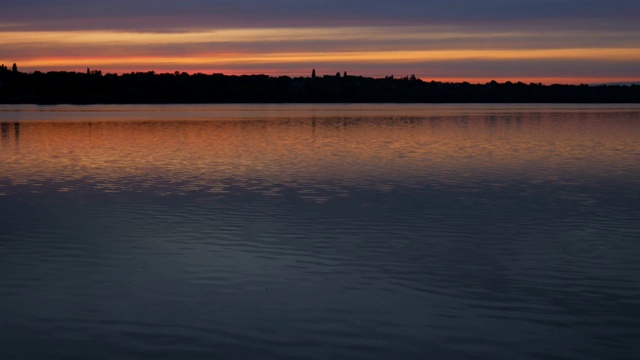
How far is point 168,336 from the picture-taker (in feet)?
44.7

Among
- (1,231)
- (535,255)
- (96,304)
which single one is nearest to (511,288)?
(535,255)

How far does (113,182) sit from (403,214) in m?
15.4

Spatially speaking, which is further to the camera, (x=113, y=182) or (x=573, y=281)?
(x=113, y=182)

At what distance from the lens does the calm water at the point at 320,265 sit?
529 inches

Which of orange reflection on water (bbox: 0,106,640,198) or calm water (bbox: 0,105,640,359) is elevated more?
calm water (bbox: 0,105,640,359)

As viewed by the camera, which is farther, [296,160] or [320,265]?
[296,160]

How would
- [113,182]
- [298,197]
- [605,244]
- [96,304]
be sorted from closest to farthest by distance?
[96,304] → [605,244] → [298,197] → [113,182]

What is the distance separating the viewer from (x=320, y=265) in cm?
1875

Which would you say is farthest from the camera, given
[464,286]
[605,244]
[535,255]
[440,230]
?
[440,230]

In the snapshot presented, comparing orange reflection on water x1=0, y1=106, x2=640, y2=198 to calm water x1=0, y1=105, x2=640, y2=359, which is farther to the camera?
orange reflection on water x1=0, y1=106, x2=640, y2=198

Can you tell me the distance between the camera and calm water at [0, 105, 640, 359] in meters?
13.4

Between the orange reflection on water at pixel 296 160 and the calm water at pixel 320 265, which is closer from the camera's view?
the calm water at pixel 320 265

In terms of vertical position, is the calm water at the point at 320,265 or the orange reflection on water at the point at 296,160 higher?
the calm water at the point at 320,265

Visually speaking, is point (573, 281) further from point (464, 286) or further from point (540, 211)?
point (540, 211)
